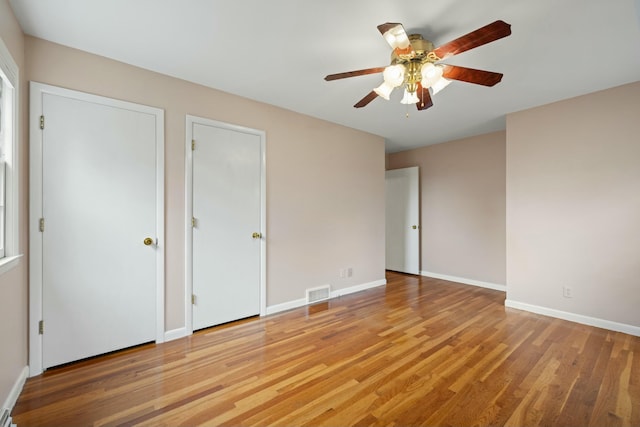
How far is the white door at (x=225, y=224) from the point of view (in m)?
2.75

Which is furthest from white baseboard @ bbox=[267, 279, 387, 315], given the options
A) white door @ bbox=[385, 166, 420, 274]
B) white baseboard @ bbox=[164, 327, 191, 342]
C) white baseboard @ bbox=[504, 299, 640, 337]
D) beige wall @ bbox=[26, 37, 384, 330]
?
white baseboard @ bbox=[504, 299, 640, 337]

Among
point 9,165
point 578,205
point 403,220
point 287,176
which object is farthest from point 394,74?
point 403,220

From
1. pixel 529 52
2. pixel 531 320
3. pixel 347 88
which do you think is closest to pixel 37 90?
pixel 347 88

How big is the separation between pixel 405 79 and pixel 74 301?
301cm

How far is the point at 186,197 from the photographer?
2.66m

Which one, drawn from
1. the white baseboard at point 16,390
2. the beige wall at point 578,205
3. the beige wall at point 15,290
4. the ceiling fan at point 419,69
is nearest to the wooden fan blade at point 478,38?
the ceiling fan at point 419,69

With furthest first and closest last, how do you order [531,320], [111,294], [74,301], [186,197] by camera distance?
[531,320], [186,197], [111,294], [74,301]

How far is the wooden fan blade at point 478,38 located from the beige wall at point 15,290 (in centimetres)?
253

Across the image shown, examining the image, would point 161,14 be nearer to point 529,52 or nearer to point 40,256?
point 40,256

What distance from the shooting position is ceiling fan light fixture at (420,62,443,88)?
1826 mm

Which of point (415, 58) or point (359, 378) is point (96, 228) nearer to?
point (359, 378)

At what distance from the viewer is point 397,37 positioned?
161 centimetres

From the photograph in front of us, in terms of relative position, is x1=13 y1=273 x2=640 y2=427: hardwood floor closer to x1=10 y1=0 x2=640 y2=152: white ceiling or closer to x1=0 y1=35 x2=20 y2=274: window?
x1=0 y1=35 x2=20 y2=274: window

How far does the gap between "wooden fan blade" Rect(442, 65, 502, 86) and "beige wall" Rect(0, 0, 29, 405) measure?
2.66m
